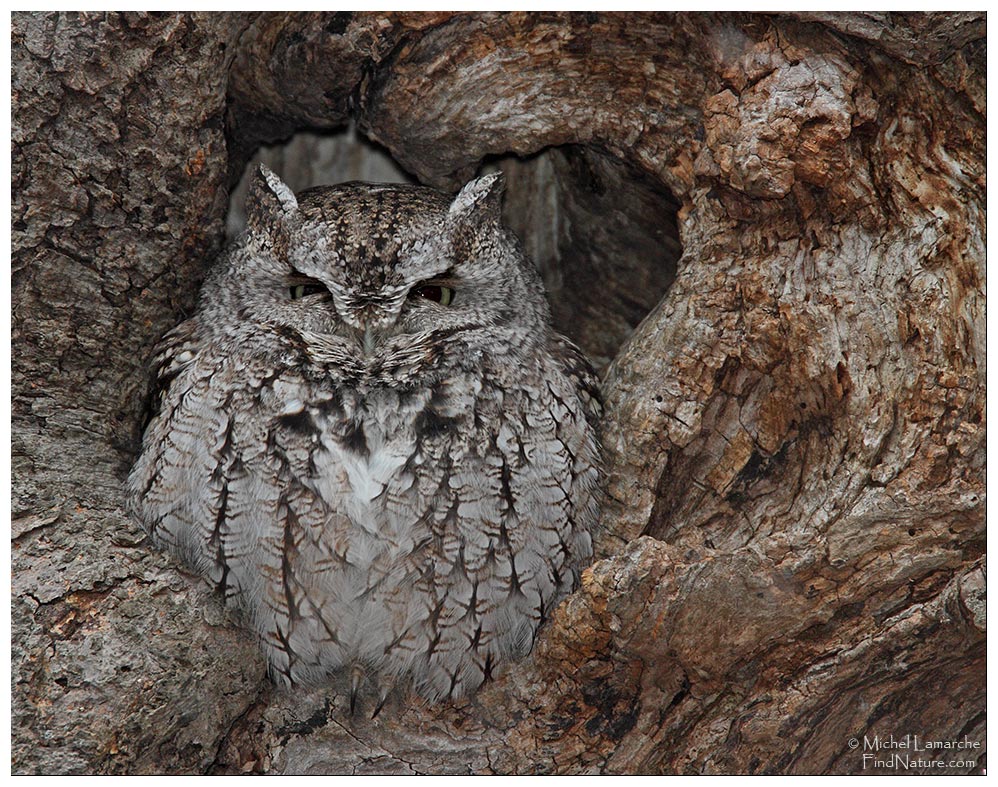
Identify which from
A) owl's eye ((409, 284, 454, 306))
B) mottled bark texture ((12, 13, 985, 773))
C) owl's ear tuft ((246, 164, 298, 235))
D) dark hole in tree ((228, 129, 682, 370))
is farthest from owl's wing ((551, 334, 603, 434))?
owl's ear tuft ((246, 164, 298, 235))

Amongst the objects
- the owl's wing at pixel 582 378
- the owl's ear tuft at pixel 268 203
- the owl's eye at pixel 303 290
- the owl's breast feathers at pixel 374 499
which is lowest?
the owl's breast feathers at pixel 374 499

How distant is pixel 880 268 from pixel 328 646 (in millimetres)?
1666

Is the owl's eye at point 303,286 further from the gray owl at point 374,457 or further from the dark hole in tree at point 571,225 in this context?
the dark hole in tree at point 571,225

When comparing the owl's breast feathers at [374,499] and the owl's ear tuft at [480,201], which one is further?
the owl's ear tuft at [480,201]

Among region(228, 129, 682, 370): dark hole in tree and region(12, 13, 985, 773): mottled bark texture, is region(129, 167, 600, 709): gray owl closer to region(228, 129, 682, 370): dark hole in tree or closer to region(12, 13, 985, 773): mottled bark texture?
region(12, 13, 985, 773): mottled bark texture

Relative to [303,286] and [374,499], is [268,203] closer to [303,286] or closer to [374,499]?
[303,286]

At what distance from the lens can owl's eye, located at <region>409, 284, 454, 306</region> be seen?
262 cm

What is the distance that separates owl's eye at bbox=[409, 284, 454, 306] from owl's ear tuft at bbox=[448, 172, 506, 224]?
0.19m

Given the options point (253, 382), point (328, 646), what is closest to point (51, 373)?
point (253, 382)

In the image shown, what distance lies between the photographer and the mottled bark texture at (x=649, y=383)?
2.33 meters

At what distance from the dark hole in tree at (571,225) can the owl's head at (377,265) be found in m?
0.63

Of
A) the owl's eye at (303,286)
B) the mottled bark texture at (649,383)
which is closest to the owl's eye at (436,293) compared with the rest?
the owl's eye at (303,286)

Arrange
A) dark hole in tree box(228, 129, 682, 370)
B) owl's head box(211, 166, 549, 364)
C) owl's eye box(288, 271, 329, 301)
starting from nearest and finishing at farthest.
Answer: owl's head box(211, 166, 549, 364) → owl's eye box(288, 271, 329, 301) → dark hole in tree box(228, 129, 682, 370)

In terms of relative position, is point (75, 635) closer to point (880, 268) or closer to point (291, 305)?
point (291, 305)
